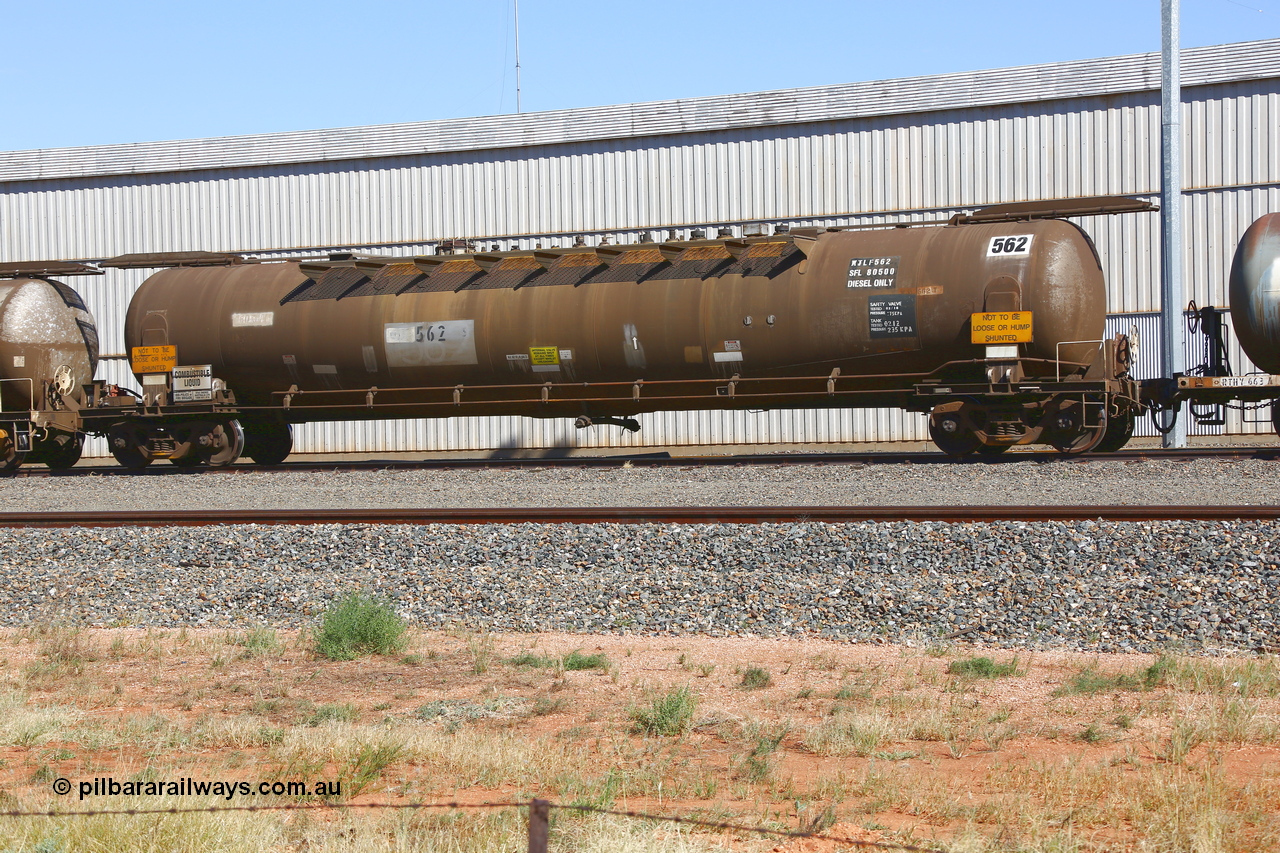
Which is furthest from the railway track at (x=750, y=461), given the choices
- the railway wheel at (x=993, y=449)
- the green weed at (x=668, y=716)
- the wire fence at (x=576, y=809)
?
the wire fence at (x=576, y=809)

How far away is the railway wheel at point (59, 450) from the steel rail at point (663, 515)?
9.43 m

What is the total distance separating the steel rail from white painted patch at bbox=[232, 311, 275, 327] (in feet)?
23.5

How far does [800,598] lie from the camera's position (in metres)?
8.62

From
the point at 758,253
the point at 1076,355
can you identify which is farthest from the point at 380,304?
the point at 1076,355

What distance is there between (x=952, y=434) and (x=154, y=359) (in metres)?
14.1

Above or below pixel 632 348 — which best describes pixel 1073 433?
below

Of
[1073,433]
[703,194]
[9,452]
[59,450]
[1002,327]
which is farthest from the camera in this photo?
[703,194]

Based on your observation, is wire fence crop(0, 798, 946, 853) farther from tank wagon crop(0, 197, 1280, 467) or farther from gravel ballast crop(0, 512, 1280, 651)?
tank wagon crop(0, 197, 1280, 467)

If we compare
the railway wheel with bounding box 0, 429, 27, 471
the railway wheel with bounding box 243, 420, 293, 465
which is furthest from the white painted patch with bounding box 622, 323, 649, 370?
the railway wheel with bounding box 0, 429, 27, 471

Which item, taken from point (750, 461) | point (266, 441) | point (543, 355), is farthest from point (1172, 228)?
point (266, 441)

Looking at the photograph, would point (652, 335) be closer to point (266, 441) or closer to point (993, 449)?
point (993, 449)

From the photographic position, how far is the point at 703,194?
88.3 ft

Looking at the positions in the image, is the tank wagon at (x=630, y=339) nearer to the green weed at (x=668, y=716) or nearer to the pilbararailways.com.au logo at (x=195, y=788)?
the green weed at (x=668, y=716)

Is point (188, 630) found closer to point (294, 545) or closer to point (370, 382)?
point (294, 545)
